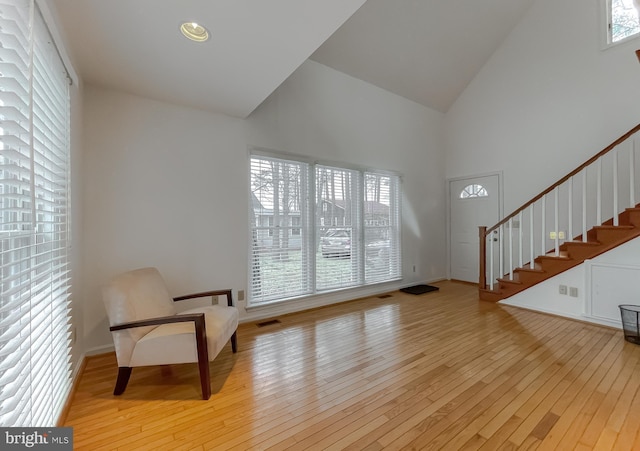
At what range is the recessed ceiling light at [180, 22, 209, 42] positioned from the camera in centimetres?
189

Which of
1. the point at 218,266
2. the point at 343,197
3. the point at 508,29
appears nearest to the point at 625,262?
the point at 343,197

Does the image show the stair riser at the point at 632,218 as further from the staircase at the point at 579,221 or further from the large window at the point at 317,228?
the large window at the point at 317,228

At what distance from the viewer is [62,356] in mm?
1786

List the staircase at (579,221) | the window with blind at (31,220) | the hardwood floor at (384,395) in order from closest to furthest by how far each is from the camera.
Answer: the window with blind at (31,220)
the hardwood floor at (384,395)
the staircase at (579,221)

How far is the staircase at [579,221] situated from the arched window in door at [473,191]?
2.48 feet

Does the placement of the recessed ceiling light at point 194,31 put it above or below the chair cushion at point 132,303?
above

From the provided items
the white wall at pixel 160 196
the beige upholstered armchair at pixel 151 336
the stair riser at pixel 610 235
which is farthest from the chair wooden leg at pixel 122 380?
the stair riser at pixel 610 235

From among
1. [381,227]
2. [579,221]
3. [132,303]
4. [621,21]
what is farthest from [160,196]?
[621,21]

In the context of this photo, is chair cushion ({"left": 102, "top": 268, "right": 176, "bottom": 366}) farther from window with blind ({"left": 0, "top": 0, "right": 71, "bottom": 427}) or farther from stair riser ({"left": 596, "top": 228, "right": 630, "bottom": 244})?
stair riser ({"left": 596, "top": 228, "right": 630, "bottom": 244})

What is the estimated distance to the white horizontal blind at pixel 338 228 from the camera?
13.2ft

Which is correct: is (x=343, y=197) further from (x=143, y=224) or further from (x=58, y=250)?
(x=58, y=250)

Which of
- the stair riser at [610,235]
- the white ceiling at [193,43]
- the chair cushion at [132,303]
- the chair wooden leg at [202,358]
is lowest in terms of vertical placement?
the chair wooden leg at [202,358]

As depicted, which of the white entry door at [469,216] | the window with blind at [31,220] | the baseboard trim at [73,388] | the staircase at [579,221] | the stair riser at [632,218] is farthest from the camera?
the white entry door at [469,216]

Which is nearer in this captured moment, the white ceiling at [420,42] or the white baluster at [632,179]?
the white baluster at [632,179]
